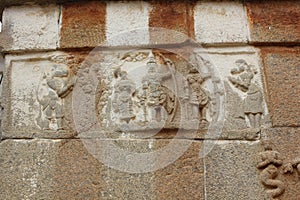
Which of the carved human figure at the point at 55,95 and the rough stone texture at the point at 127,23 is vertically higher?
the rough stone texture at the point at 127,23

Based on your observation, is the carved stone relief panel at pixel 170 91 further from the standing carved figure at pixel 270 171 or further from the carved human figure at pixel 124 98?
the standing carved figure at pixel 270 171

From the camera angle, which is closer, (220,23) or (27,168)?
(27,168)

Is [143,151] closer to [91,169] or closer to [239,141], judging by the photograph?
[91,169]

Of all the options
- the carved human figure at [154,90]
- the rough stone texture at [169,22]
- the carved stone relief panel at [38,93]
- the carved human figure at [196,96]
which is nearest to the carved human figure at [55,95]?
the carved stone relief panel at [38,93]

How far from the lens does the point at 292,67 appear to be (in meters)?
3.29

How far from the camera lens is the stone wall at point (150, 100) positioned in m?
2.95

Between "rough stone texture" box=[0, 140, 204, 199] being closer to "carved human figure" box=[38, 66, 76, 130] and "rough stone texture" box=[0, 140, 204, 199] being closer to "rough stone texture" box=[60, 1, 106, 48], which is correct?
"carved human figure" box=[38, 66, 76, 130]

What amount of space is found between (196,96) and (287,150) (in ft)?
2.28

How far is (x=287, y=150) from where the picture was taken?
3025 millimetres

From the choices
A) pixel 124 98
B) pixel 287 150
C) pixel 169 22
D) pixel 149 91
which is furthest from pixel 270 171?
pixel 169 22

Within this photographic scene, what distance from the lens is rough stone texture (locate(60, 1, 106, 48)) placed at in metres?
3.35

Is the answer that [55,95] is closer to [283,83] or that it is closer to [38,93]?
[38,93]

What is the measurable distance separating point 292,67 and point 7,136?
2.01 m

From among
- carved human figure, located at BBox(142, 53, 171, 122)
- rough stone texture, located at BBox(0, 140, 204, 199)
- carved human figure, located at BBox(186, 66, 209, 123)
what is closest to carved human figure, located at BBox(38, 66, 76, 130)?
Answer: rough stone texture, located at BBox(0, 140, 204, 199)
